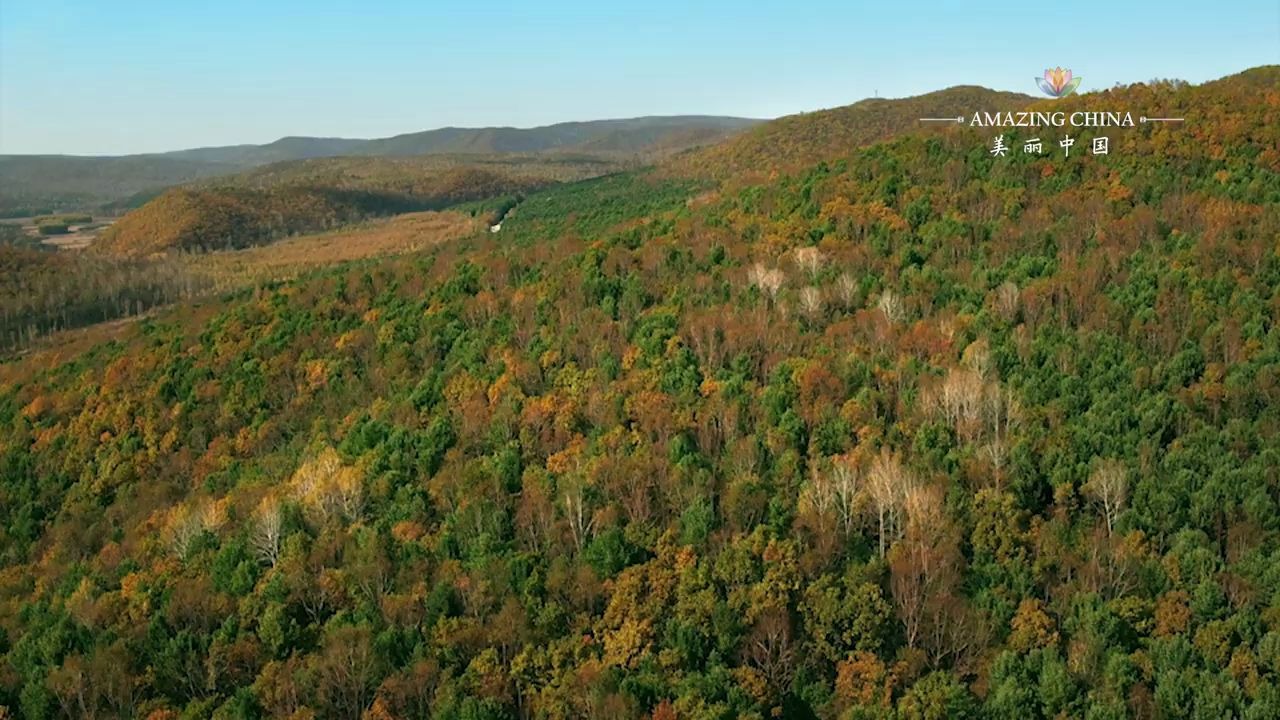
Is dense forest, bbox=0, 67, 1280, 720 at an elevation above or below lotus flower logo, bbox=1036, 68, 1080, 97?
below

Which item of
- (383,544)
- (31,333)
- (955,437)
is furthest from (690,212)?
(31,333)

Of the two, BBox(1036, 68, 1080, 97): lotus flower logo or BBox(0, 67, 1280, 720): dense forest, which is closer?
BBox(0, 67, 1280, 720): dense forest

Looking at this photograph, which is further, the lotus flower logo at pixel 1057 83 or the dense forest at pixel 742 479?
the lotus flower logo at pixel 1057 83

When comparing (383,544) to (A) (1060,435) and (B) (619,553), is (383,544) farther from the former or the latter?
(A) (1060,435)

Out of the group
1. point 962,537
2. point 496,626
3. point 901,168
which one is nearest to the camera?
point 496,626

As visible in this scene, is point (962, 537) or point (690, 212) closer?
point (962, 537)

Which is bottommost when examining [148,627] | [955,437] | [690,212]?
[148,627]

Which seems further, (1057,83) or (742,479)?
(1057,83)

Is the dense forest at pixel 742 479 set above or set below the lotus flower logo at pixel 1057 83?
below
